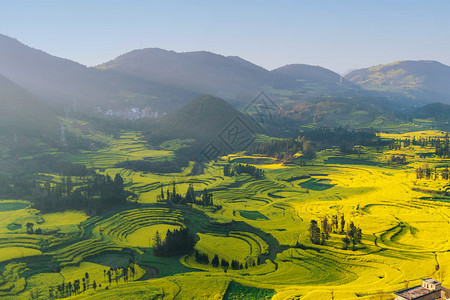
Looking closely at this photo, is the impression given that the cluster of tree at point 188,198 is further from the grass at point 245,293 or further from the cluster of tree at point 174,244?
the grass at point 245,293

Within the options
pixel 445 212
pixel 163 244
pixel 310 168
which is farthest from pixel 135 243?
pixel 310 168

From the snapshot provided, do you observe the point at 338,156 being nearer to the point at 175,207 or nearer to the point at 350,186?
the point at 350,186

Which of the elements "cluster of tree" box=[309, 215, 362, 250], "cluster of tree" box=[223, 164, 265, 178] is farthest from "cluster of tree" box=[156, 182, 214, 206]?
"cluster of tree" box=[223, 164, 265, 178]

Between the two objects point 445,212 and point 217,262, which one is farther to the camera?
point 445,212

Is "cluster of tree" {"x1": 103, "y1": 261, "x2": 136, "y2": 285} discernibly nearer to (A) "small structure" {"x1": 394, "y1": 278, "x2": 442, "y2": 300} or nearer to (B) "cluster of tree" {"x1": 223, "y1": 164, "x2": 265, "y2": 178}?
(A) "small structure" {"x1": 394, "y1": 278, "x2": 442, "y2": 300}

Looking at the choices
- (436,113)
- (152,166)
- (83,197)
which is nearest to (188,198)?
(83,197)

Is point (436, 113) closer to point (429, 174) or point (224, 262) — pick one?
point (429, 174)
